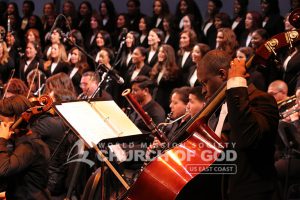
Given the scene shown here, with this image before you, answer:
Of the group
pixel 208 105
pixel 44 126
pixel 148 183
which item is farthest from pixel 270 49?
pixel 44 126

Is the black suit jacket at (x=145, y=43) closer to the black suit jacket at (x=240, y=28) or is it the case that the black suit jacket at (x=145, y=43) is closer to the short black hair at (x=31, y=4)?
the black suit jacket at (x=240, y=28)

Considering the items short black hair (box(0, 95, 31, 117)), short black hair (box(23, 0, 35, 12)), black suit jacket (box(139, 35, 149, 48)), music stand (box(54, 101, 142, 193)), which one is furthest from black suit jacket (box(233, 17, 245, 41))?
short black hair (box(0, 95, 31, 117))

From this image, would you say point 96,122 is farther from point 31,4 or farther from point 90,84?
point 31,4

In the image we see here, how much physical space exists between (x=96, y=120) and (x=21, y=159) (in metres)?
0.89

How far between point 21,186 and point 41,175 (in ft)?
0.43

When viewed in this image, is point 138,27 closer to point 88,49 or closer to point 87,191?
point 88,49

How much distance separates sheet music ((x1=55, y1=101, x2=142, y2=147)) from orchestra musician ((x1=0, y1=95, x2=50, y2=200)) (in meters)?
0.47

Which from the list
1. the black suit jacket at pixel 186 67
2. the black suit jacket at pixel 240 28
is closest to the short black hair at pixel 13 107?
the black suit jacket at pixel 186 67

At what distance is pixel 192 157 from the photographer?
3.00 metres

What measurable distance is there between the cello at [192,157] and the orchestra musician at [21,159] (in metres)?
0.76

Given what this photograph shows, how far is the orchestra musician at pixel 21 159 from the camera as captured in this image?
142 inches

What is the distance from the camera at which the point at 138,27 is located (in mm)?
9930

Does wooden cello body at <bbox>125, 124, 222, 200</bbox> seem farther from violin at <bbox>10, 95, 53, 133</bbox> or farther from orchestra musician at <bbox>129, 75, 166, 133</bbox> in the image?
orchestra musician at <bbox>129, 75, 166, 133</bbox>
